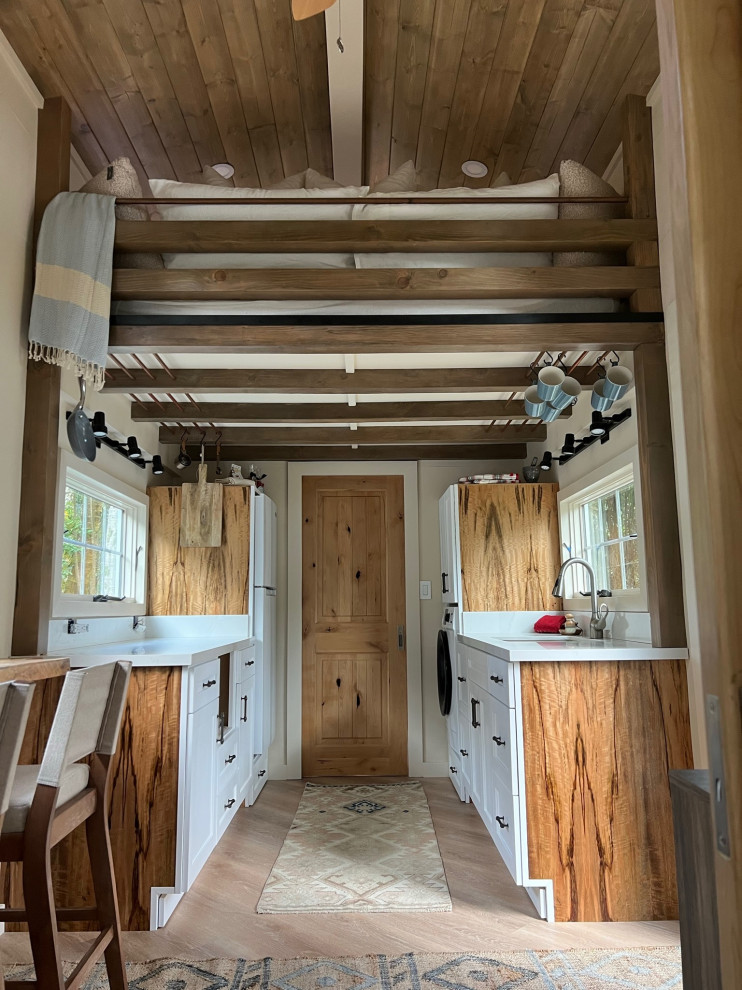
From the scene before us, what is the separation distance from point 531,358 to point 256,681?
261 centimetres

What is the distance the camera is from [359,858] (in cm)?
347

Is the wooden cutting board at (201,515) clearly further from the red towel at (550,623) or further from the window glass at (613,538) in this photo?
the window glass at (613,538)

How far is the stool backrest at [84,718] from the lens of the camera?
177 cm

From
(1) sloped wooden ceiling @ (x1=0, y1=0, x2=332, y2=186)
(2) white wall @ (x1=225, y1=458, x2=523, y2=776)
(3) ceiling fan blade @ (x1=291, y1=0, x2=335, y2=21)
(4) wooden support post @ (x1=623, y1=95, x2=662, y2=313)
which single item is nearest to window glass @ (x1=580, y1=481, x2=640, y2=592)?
(4) wooden support post @ (x1=623, y1=95, x2=662, y2=313)

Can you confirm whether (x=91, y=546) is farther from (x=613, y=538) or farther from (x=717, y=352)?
(x=717, y=352)

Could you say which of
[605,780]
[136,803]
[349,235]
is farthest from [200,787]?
[349,235]

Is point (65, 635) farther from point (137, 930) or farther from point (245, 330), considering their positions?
point (245, 330)

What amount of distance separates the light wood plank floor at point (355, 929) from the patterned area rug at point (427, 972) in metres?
0.07

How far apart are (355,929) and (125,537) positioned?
8.69 ft

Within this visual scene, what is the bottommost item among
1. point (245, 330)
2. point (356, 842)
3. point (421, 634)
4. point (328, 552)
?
point (356, 842)

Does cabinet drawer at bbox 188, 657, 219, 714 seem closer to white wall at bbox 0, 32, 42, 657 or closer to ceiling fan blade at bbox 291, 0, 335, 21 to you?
white wall at bbox 0, 32, 42, 657

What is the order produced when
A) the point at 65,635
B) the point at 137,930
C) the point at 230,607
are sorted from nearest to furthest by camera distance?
the point at 137,930 → the point at 65,635 → the point at 230,607

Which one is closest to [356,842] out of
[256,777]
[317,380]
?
[256,777]

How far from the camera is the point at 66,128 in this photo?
2.96 metres
